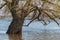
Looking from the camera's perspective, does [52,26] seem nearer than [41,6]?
No

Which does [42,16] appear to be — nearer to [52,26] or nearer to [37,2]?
[37,2]

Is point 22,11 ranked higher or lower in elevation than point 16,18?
higher

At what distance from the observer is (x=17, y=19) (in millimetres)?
6121

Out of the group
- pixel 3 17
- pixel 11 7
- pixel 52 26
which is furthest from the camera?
pixel 3 17

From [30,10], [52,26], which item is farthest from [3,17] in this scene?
[30,10]

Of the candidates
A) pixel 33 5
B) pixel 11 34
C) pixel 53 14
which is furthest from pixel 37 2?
pixel 11 34

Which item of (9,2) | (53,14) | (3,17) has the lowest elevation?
(3,17)

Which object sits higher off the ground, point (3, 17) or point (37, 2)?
point (37, 2)

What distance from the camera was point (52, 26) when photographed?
734 cm

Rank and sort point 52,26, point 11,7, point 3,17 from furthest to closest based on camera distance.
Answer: point 3,17
point 52,26
point 11,7

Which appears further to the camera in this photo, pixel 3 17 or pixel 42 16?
pixel 3 17

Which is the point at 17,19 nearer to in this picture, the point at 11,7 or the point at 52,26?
the point at 11,7

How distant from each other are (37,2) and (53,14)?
52 centimetres

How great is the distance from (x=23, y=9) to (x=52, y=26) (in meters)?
1.61
